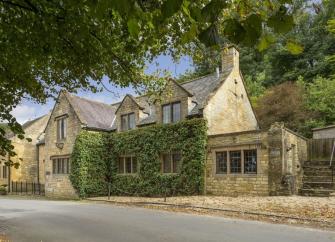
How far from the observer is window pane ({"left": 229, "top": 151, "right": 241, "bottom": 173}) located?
23.2 metres

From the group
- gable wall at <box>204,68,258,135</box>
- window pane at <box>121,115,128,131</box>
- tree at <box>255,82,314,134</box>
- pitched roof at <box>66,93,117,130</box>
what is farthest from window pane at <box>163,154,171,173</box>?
tree at <box>255,82,314,134</box>

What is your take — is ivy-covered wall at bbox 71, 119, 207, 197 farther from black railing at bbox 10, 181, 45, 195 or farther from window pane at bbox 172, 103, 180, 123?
black railing at bbox 10, 181, 45, 195

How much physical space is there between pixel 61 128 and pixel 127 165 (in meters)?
7.46

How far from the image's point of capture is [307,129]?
1436 inches

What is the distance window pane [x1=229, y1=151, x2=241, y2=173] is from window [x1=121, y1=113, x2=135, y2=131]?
9213 millimetres

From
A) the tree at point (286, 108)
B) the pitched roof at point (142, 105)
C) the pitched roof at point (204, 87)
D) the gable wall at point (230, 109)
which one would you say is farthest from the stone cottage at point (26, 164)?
the gable wall at point (230, 109)

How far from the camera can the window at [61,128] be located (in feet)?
110

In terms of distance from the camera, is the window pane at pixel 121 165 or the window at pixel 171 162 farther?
the window pane at pixel 121 165

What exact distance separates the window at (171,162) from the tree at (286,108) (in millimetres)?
14466

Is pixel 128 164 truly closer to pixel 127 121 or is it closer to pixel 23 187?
pixel 127 121

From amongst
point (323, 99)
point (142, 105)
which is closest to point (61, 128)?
point (142, 105)

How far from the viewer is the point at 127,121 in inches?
1212

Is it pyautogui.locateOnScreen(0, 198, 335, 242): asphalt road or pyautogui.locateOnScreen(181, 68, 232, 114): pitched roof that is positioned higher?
pyautogui.locateOnScreen(181, 68, 232, 114): pitched roof

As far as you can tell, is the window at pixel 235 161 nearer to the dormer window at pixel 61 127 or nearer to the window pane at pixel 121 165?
the window pane at pixel 121 165
